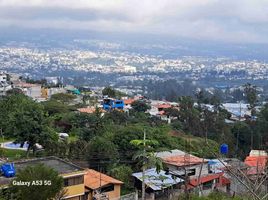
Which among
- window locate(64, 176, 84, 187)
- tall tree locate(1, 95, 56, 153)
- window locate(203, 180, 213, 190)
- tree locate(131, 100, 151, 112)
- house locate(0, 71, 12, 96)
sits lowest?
window locate(203, 180, 213, 190)

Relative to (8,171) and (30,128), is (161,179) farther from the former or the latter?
(30,128)

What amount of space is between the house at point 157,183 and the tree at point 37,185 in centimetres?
346

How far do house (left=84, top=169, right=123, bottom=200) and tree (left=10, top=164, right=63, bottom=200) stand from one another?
2274 millimetres

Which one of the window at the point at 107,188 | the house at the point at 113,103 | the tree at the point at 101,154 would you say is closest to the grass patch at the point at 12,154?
the tree at the point at 101,154

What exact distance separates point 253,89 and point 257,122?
21.7 ft

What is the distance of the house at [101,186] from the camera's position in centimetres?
1205

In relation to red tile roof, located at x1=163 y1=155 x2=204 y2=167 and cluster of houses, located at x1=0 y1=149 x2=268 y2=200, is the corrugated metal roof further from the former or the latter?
red tile roof, located at x1=163 y1=155 x2=204 y2=167

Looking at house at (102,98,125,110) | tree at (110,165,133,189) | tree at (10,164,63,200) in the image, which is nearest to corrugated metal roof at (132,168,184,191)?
tree at (110,165,133,189)

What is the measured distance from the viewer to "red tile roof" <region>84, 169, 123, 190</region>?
39.8ft

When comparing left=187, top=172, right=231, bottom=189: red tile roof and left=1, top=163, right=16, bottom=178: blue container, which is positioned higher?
left=1, top=163, right=16, bottom=178: blue container

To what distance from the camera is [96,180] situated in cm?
1245

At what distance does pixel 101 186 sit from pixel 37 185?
10.1ft

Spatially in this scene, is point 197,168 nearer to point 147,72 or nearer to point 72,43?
point 147,72

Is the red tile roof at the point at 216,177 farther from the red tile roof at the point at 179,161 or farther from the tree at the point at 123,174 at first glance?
the tree at the point at 123,174
